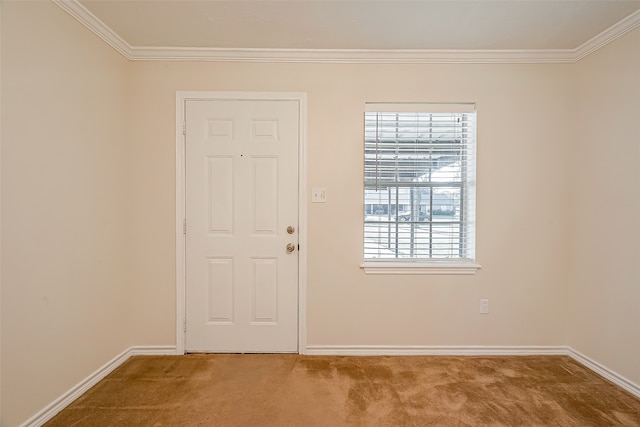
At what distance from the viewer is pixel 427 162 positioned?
2.52 m

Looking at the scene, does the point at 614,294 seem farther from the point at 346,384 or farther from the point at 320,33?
the point at 320,33

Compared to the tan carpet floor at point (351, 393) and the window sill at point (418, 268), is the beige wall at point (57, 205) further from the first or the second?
the window sill at point (418, 268)

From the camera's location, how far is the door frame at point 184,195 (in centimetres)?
241

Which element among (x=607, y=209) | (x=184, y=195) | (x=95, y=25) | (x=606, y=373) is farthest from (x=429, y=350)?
(x=95, y=25)

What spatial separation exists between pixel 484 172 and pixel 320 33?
1727mm

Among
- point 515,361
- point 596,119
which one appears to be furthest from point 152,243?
point 596,119

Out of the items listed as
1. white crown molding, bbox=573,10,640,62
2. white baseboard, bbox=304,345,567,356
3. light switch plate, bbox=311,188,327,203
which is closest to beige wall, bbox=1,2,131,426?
light switch plate, bbox=311,188,327,203

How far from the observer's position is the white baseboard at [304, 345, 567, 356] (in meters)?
2.45

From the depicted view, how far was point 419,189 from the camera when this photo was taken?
2.53 m

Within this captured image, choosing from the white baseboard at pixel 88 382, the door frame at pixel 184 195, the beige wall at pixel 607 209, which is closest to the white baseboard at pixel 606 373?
the beige wall at pixel 607 209

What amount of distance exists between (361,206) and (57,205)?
81.2 inches

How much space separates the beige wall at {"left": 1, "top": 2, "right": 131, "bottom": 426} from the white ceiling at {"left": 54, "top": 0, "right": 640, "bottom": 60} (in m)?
0.33

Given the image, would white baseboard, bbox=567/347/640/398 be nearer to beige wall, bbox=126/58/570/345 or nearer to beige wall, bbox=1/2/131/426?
beige wall, bbox=126/58/570/345

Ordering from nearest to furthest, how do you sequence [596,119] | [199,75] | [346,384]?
[346,384] → [596,119] → [199,75]
